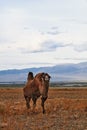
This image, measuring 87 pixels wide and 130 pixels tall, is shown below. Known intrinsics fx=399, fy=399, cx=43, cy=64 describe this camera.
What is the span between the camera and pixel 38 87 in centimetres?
2069

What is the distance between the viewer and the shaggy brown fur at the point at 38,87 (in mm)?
19719

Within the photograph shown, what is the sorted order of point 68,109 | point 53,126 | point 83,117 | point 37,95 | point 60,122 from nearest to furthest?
point 53,126 → point 60,122 → point 83,117 → point 37,95 → point 68,109

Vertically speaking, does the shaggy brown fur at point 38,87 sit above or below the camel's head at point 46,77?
below

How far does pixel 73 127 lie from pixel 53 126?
840mm

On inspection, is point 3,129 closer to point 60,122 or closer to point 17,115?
point 60,122

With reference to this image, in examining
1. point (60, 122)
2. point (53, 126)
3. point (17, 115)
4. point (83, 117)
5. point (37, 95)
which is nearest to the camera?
point (53, 126)

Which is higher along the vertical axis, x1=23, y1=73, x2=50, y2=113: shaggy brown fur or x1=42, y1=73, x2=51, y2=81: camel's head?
x1=42, y1=73, x2=51, y2=81: camel's head

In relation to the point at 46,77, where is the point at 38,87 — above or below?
below

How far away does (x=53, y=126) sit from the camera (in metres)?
15.1

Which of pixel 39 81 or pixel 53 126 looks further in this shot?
pixel 39 81

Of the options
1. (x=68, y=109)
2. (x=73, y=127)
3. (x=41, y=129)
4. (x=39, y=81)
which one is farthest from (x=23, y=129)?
(x=68, y=109)

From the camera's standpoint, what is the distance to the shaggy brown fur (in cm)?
1972

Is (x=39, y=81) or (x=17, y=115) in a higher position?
(x=39, y=81)

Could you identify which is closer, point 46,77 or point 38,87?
point 46,77
